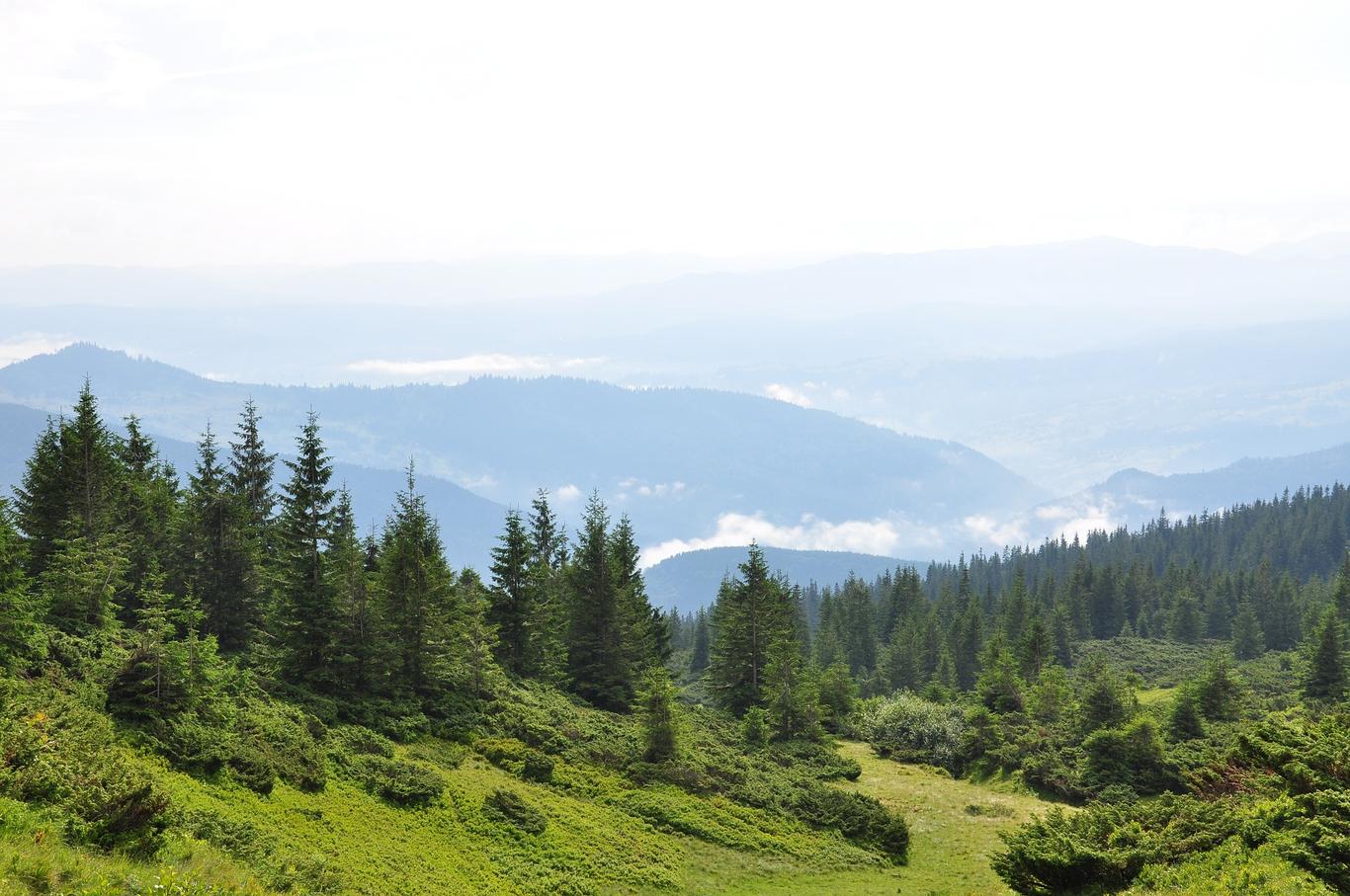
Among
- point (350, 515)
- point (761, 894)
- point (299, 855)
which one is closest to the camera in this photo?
point (299, 855)

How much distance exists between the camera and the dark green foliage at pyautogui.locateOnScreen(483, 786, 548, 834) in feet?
106

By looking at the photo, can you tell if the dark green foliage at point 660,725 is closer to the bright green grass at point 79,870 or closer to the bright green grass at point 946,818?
the bright green grass at point 946,818

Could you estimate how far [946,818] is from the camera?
139ft

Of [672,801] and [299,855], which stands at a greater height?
[299,855]

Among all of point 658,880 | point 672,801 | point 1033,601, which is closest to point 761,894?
point 658,880

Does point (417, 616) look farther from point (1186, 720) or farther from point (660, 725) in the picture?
point (1186, 720)

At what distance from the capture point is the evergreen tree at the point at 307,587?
4303cm

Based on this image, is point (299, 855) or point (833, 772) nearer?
point (299, 855)

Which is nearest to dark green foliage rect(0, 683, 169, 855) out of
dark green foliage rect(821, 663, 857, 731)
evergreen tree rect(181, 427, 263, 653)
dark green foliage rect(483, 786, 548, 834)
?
dark green foliage rect(483, 786, 548, 834)

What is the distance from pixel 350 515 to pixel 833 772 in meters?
34.8

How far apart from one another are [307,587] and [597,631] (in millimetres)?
23672

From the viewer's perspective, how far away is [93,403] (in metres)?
46.8

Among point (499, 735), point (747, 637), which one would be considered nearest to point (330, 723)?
point (499, 735)

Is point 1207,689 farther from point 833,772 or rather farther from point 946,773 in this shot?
point 833,772
